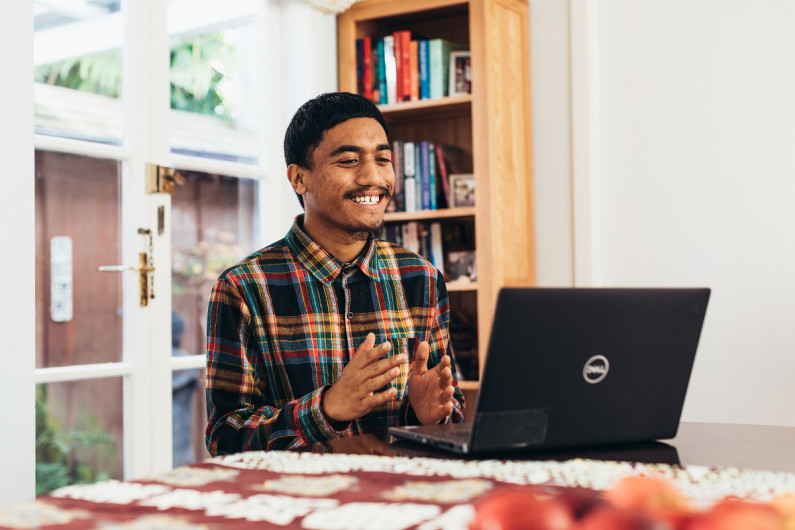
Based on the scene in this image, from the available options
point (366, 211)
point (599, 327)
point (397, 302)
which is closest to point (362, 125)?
point (366, 211)

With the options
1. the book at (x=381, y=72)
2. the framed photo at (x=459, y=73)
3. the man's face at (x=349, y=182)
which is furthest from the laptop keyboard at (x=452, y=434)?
the book at (x=381, y=72)

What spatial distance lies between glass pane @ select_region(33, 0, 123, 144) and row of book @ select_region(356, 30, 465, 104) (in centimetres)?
93

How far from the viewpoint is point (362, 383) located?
1306 millimetres

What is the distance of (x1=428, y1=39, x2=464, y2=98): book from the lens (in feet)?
10.4

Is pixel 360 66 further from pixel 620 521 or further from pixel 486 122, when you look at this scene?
pixel 620 521

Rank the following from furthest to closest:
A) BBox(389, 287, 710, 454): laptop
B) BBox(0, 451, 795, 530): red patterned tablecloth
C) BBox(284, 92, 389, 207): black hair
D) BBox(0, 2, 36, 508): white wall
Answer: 1. BBox(0, 2, 36, 508): white wall
2. BBox(284, 92, 389, 207): black hair
3. BBox(389, 287, 710, 454): laptop
4. BBox(0, 451, 795, 530): red patterned tablecloth

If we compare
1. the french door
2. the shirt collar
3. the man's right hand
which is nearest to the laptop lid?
the man's right hand

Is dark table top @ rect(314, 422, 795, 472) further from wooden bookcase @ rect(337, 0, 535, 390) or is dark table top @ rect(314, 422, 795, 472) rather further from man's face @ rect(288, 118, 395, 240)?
wooden bookcase @ rect(337, 0, 535, 390)

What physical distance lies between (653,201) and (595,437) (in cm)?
199

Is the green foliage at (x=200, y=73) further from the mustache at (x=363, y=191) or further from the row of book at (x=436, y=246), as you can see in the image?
the mustache at (x=363, y=191)

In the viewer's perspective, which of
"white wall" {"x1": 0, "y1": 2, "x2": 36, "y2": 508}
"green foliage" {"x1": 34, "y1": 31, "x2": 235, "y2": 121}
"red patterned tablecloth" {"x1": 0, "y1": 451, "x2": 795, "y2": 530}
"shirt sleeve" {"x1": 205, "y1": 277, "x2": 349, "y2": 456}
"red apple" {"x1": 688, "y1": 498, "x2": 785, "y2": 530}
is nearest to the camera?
"red apple" {"x1": 688, "y1": 498, "x2": 785, "y2": 530}

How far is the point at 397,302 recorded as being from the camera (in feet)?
5.88

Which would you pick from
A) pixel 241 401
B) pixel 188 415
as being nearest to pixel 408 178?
pixel 188 415

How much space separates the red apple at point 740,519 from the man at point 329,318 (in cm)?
82
